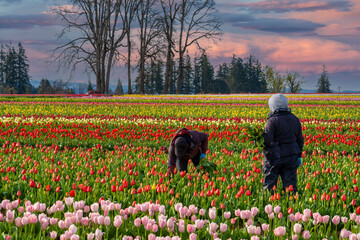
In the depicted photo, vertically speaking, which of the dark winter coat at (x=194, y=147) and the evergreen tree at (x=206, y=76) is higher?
the evergreen tree at (x=206, y=76)

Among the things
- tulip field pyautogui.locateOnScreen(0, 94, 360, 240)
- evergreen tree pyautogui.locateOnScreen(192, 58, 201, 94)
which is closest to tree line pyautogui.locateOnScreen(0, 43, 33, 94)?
evergreen tree pyautogui.locateOnScreen(192, 58, 201, 94)

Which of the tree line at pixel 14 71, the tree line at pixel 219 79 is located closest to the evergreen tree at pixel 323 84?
the tree line at pixel 219 79

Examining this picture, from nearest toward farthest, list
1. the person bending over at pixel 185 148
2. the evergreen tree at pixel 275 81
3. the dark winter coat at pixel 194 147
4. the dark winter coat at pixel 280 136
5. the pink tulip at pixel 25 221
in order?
the pink tulip at pixel 25 221 < the dark winter coat at pixel 280 136 < the person bending over at pixel 185 148 < the dark winter coat at pixel 194 147 < the evergreen tree at pixel 275 81

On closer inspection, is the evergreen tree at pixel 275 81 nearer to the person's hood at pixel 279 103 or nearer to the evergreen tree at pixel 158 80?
the evergreen tree at pixel 158 80

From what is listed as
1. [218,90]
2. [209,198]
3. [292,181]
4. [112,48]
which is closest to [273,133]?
[292,181]

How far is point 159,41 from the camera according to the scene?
43.2 meters

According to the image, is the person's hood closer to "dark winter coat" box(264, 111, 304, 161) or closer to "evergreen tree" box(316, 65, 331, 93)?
"dark winter coat" box(264, 111, 304, 161)

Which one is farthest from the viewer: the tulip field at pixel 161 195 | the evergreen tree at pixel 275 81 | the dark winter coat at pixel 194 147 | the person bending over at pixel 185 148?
A: the evergreen tree at pixel 275 81

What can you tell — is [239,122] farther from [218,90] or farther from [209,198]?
[218,90]

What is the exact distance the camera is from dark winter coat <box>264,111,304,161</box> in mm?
4453

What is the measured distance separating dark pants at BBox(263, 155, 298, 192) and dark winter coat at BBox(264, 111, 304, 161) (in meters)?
0.06

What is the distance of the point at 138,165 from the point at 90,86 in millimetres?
85984

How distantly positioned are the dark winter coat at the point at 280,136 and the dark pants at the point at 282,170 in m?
0.06

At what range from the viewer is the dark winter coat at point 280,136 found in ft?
14.6
